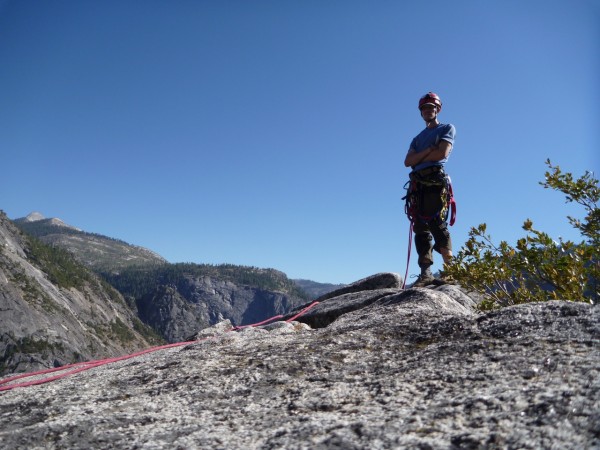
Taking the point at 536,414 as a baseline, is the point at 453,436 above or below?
below

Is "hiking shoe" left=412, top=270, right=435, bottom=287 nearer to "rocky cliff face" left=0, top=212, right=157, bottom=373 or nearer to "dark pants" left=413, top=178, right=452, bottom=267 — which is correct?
"dark pants" left=413, top=178, right=452, bottom=267

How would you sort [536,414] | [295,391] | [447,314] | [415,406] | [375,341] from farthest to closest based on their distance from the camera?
[447,314] < [375,341] < [295,391] < [415,406] < [536,414]

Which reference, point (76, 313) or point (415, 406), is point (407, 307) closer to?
point (415, 406)

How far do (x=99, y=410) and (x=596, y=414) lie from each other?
2856 millimetres

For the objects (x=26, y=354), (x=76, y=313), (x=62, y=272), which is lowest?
(x=26, y=354)

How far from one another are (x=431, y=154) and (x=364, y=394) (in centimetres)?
683

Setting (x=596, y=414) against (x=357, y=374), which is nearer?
(x=596, y=414)

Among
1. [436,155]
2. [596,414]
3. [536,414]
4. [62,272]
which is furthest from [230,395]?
[62,272]

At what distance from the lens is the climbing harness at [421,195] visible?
8.70 metres

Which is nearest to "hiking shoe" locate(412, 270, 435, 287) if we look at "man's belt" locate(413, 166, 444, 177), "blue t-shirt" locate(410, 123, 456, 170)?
Result: "man's belt" locate(413, 166, 444, 177)

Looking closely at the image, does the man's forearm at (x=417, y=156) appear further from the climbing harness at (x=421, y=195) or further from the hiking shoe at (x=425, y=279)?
the hiking shoe at (x=425, y=279)

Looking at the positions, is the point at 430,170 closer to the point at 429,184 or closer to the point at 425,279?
the point at 429,184

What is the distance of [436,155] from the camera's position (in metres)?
8.48

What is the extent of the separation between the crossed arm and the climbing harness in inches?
8.6
